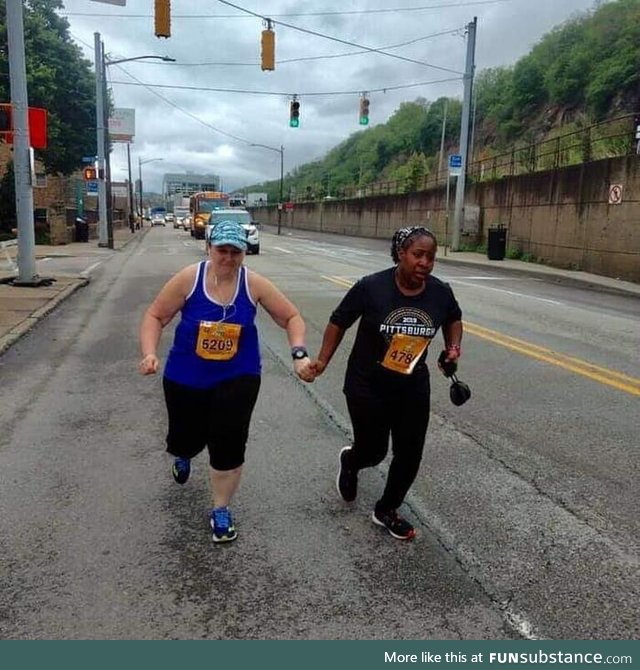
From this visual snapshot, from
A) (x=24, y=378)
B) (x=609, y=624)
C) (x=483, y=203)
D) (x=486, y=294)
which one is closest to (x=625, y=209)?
(x=486, y=294)

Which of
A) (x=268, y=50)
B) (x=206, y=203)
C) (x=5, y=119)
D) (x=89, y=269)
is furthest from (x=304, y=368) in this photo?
(x=206, y=203)

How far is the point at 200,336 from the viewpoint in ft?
11.6

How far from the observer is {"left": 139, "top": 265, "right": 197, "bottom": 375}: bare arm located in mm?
3555

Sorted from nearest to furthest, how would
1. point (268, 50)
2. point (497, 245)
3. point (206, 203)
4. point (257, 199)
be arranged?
point (268, 50) → point (497, 245) → point (206, 203) → point (257, 199)

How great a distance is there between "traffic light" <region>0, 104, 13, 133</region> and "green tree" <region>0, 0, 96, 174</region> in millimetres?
22929

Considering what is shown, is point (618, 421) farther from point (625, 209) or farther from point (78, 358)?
point (625, 209)

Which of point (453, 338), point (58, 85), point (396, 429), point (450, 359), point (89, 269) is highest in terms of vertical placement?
point (58, 85)

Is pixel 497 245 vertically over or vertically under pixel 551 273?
over

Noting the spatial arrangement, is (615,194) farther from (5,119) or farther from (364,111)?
(5,119)

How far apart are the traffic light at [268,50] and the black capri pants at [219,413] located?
15047mm

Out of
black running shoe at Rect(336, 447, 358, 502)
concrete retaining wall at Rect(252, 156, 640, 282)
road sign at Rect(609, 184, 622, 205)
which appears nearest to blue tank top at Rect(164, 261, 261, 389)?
black running shoe at Rect(336, 447, 358, 502)

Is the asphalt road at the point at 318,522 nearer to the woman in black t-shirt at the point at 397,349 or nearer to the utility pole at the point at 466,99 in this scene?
the woman in black t-shirt at the point at 397,349

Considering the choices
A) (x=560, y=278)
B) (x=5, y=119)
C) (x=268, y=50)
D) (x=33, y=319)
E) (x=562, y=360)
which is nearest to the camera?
(x=562, y=360)

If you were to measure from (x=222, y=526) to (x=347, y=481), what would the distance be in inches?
32.3
